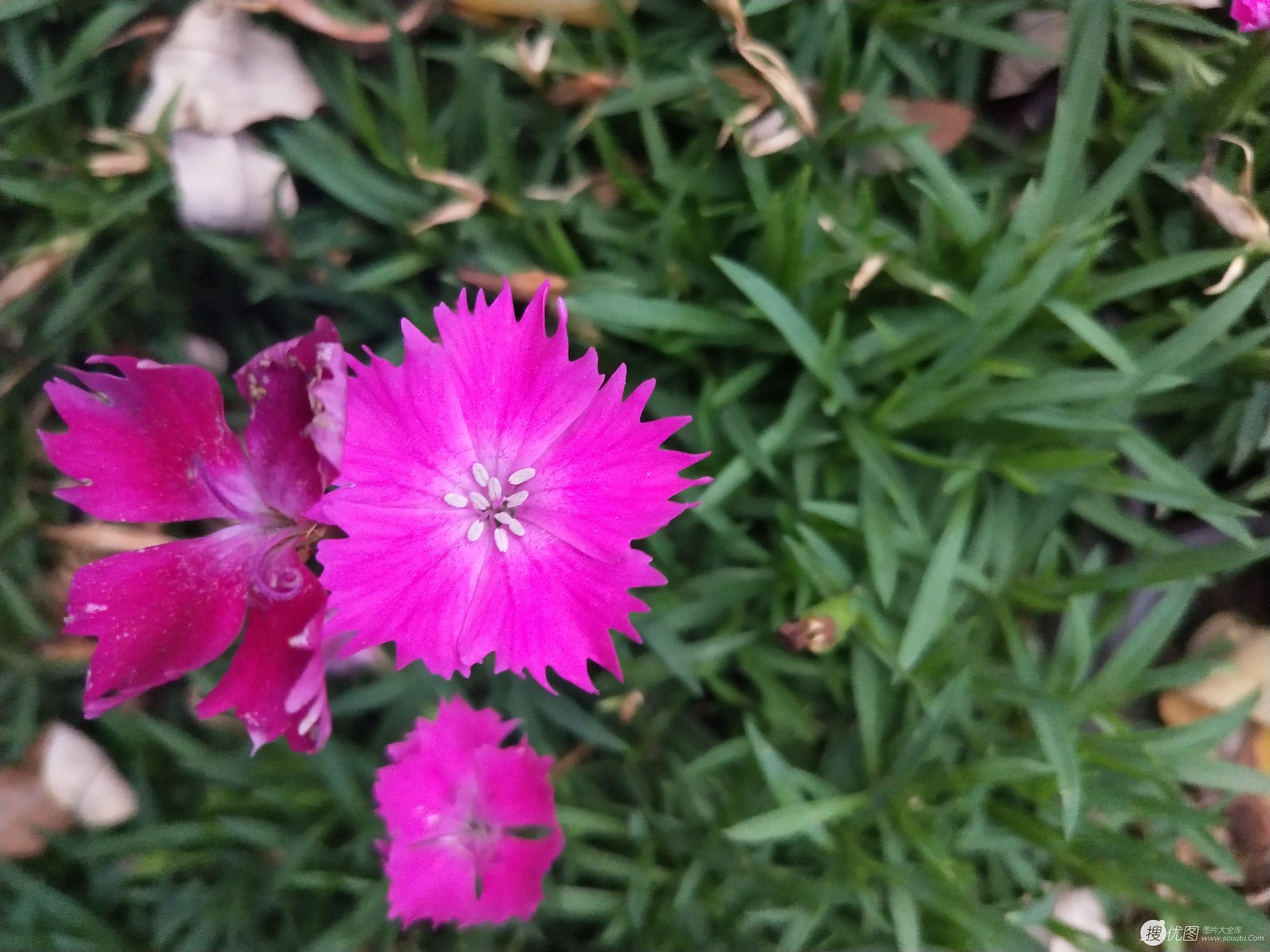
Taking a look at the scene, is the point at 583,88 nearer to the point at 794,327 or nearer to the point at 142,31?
the point at 794,327

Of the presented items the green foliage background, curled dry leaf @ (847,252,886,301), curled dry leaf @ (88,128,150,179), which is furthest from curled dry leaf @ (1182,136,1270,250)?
curled dry leaf @ (88,128,150,179)

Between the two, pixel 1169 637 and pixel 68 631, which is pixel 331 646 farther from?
pixel 1169 637

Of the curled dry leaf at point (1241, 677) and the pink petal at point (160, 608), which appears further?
the curled dry leaf at point (1241, 677)

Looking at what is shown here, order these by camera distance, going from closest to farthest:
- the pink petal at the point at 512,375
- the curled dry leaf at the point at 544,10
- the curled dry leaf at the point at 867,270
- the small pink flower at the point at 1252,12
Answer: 1. the pink petal at the point at 512,375
2. the small pink flower at the point at 1252,12
3. the curled dry leaf at the point at 867,270
4. the curled dry leaf at the point at 544,10

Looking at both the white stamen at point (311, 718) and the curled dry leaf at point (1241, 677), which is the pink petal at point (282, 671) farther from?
the curled dry leaf at point (1241, 677)

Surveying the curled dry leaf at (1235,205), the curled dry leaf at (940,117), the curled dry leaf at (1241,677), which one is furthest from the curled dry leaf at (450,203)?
the curled dry leaf at (1241,677)

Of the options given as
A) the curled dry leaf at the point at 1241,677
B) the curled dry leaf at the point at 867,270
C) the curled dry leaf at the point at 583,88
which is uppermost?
the curled dry leaf at the point at 583,88

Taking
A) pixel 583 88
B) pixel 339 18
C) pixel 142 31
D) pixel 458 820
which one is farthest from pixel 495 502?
pixel 142 31
